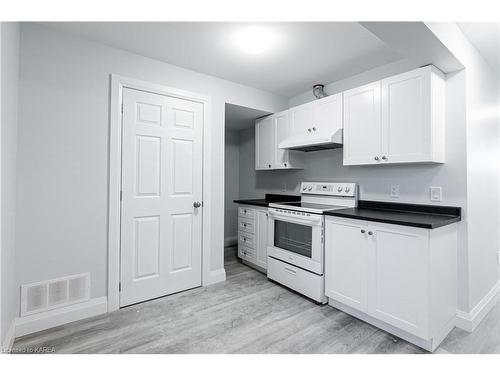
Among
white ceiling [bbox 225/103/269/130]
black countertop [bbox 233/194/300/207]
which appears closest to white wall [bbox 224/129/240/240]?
white ceiling [bbox 225/103/269/130]

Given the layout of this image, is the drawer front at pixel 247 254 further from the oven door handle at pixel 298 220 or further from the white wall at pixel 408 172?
the white wall at pixel 408 172

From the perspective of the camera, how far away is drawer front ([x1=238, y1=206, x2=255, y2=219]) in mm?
3381

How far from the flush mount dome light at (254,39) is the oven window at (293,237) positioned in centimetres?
176

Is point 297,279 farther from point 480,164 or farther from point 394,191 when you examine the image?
point 480,164

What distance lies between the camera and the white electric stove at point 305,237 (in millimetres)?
2357

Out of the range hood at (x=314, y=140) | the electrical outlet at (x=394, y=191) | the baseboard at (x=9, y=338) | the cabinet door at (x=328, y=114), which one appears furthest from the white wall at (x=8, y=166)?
A: the electrical outlet at (x=394, y=191)

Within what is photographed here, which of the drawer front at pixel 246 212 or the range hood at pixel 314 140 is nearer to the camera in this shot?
the range hood at pixel 314 140

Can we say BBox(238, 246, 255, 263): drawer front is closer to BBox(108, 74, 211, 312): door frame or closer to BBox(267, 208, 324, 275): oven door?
BBox(267, 208, 324, 275): oven door

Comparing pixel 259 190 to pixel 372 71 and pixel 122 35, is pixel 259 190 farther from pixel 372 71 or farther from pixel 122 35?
pixel 122 35

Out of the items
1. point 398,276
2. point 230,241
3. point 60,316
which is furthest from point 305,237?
Result: point 230,241

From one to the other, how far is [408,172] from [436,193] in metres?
0.30
